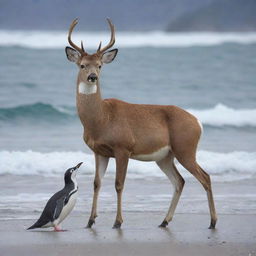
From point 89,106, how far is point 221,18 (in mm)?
44850

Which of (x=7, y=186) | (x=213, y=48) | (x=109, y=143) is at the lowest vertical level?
(x=7, y=186)

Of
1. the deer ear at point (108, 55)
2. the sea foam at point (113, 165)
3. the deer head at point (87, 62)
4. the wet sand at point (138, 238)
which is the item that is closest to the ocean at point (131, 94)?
the sea foam at point (113, 165)

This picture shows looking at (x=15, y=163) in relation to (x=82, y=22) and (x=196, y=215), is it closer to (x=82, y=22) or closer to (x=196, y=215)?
(x=196, y=215)

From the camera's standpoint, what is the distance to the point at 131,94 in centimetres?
2902

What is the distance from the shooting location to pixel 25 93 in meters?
28.4

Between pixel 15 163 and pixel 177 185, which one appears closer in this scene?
pixel 177 185

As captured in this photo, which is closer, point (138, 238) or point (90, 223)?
point (138, 238)

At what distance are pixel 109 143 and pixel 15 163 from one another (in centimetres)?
598

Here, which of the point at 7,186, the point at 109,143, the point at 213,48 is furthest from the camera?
the point at 213,48

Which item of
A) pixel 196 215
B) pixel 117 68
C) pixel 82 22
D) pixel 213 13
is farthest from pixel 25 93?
pixel 213 13

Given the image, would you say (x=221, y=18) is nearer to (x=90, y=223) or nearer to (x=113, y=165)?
(x=113, y=165)

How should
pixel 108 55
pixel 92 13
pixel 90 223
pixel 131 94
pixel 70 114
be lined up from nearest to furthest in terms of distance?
pixel 90 223, pixel 108 55, pixel 70 114, pixel 131 94, pixel 92 13

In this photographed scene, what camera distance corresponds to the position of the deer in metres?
10.1

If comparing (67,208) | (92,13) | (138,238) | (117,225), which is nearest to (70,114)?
(117,225)
